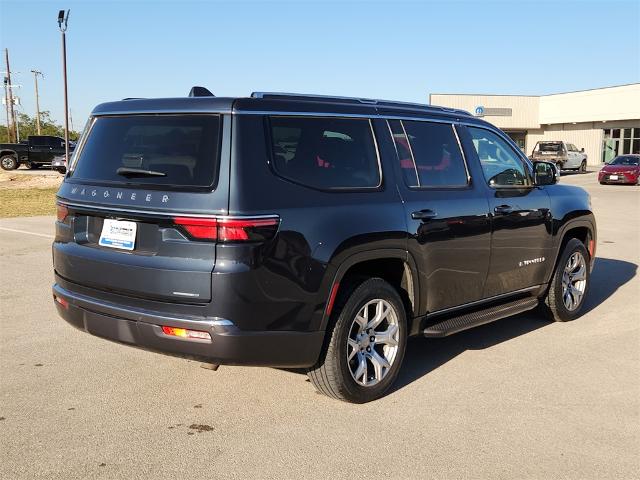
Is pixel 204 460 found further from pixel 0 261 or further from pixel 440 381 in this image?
pixel 0 261

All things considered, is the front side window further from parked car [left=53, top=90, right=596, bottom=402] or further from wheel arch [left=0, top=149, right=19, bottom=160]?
wheel arch [left=0, top=149, right=19, bottom=160]

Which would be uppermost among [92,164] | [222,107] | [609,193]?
[222,107]

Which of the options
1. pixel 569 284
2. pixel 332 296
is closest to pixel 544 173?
pixel 569 284

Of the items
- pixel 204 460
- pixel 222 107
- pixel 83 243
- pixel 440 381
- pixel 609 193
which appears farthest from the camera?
pixel 609 193

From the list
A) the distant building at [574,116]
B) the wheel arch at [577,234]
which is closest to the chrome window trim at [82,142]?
the wheel arch at [577,234]

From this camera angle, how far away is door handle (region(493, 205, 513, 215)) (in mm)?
5321

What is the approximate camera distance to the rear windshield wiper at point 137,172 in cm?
384

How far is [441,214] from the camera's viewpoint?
188 inches

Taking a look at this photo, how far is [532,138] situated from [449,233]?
6829 centimetres

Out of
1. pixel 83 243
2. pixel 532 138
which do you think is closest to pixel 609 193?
pixel 83 243

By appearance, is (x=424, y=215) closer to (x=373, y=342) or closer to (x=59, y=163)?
(x=373, y=342)

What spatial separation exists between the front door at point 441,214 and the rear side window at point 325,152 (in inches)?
11.7

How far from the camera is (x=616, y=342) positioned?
228 inches

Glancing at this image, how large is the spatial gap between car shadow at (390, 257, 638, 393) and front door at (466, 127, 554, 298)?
→ 20.5 inches
